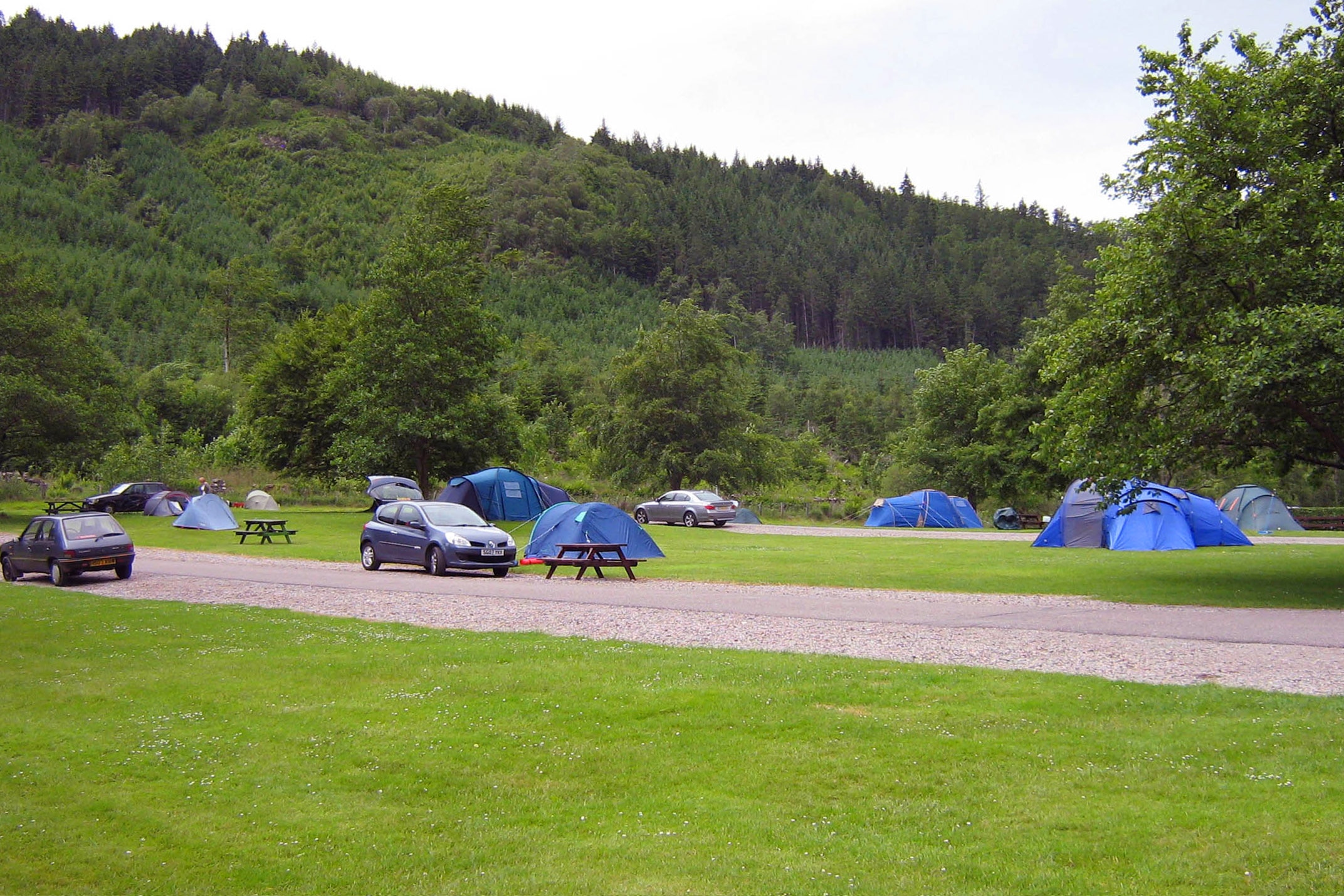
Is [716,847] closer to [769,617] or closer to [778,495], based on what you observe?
[769,617]

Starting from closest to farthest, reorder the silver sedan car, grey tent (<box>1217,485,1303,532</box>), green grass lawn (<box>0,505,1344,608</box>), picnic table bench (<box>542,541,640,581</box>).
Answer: green grass lawn (<box>0,505,1344,608</box>), picnic table bench (<box>542,541,640,581</box>), grey tent (<box>1217,485,1303,532</box>), the silver sedan car

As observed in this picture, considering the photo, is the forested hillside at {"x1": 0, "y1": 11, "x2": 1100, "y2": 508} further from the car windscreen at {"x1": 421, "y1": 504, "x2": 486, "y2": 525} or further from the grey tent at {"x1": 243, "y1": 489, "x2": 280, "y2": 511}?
the car windscreen at {"x1": 421, "y1": 504, "x2": 486, "y2": 525}

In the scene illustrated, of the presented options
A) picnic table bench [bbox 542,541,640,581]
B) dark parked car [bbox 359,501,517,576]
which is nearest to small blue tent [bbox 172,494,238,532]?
dark parked car [bbox 359,501,517,576]

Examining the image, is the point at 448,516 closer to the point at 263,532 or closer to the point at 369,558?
the point at 369,558

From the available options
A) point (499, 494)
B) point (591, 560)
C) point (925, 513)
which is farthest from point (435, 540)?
point (925, 513)

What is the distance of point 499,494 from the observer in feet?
137

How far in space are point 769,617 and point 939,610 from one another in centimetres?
287

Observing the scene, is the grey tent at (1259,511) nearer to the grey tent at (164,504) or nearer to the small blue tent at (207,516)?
the small blue tent at (207,516)

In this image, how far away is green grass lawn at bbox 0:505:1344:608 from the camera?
61.2 ft

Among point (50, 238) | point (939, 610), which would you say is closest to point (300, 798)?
point (939, 610)

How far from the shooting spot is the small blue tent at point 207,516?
39625 mm

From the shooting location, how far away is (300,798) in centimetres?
641

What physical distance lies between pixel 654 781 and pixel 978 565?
61.9ft

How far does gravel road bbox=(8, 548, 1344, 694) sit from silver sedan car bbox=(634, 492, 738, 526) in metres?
22.6
